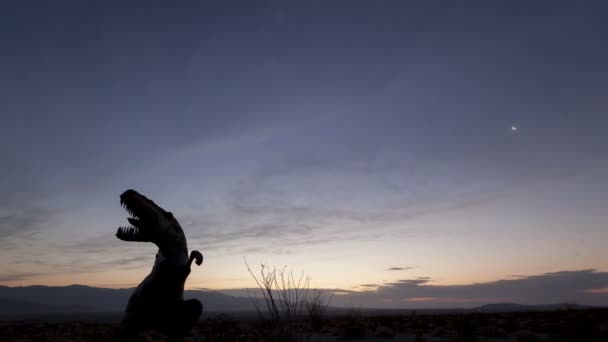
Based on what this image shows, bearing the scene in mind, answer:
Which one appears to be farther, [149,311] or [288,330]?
[288,330]

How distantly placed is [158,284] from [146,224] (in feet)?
2.42

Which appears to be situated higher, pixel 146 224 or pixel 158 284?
pixel 146 224

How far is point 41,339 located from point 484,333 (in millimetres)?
17606

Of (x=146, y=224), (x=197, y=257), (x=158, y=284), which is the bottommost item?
(x=158, y=284)

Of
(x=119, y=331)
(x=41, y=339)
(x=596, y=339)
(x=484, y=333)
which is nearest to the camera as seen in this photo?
(x=119, y=331)

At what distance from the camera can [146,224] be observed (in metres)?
4.98

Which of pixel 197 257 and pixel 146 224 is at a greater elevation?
pixel 146 224

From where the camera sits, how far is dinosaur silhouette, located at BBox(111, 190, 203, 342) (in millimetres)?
4848

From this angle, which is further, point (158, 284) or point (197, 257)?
point (197, 257)

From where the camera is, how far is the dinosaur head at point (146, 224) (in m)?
4.89

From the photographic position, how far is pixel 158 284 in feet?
16.1

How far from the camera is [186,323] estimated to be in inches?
199

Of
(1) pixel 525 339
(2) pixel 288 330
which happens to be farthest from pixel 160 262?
(1) pixel 525 339

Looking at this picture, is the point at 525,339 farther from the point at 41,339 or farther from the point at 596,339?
the point at 41,339
